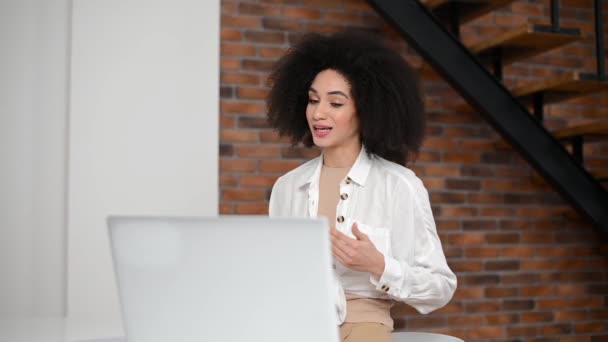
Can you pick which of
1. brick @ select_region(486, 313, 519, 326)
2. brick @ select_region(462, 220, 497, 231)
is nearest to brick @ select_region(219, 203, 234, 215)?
brick @ select_region(462, 220, 497, 231)

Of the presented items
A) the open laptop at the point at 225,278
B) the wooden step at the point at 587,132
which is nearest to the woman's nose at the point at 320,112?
the open laptop at the point at 225,278

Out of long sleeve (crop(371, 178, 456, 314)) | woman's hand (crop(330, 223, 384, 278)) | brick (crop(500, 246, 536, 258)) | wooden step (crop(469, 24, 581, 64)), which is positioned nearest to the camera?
woman's hand (crop(330, 223, 384, 278))

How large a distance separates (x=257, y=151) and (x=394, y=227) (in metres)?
1.53

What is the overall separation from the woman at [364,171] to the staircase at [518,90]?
43.2 inches

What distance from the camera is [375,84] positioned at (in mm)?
1917

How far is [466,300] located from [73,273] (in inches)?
75.1

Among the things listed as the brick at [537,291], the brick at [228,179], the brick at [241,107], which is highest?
the brick at [241,107]

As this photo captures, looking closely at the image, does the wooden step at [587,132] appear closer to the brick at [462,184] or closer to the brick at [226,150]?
the brick at [462,184]

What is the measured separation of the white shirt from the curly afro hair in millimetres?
70

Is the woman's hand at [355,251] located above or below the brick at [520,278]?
above

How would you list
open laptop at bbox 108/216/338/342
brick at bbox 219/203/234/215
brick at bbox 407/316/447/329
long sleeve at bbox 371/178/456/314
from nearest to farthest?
1. open laptop at bbox 108/216/338/342
2. long sleeve at bbox 371/178/456/314
3. brick at bbox 219/203/234/215
4. brick at bbox 407/316/447/329

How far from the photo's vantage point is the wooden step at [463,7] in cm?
304

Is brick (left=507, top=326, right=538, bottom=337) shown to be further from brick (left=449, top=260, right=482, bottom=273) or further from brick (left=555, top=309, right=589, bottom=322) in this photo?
brick (left=449, top=260, right=482, bottom=273)

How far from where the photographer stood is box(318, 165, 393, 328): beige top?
179 centimetres
